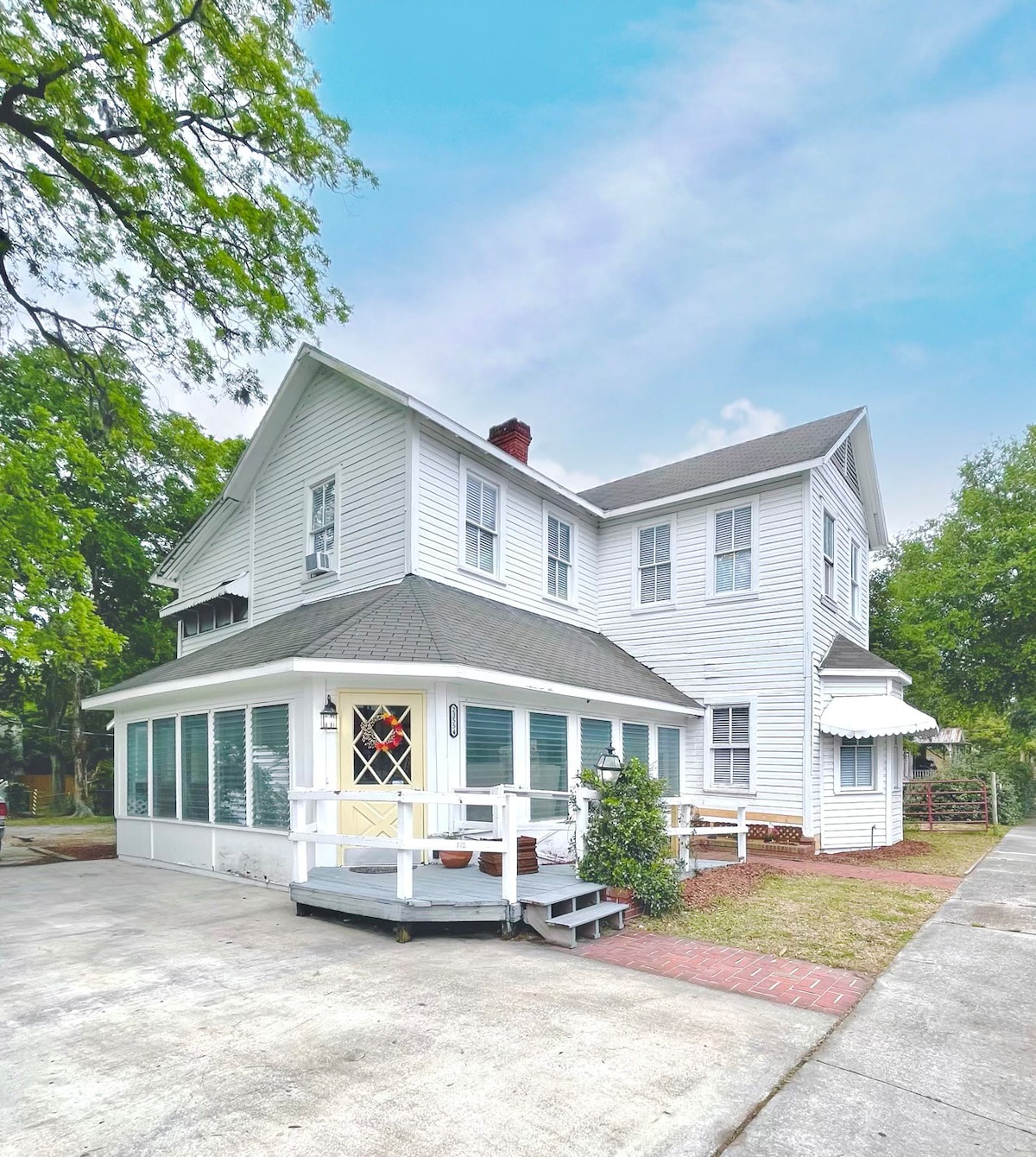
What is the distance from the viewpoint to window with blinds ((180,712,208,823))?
10.4 m

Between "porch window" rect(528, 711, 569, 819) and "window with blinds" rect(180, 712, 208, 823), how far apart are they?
4734 millimetres

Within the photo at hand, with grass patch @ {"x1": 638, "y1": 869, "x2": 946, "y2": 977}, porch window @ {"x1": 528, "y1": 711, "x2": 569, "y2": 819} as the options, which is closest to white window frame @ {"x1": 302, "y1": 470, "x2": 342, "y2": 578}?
porch window @ {"x1": 528, "y1": 711, "x2": 569, "y2": 819}

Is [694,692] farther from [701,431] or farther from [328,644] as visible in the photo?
[701,431]

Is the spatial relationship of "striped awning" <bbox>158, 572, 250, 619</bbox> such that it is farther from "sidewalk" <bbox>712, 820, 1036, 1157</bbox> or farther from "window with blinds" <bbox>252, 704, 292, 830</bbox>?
"sidewalk" <bbox>712, 820, 1036, 1157</bbox>

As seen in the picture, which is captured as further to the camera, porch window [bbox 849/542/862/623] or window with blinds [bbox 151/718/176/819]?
porch window [bbox 849/542/862/623]

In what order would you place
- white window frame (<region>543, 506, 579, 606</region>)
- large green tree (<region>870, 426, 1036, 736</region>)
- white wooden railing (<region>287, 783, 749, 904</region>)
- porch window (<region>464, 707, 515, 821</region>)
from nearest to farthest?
white wooden railing (<region>287, 783, 749, 904</region>) → porch window (<region>464, 707, 515, 821</region>) → white window frame (<region>543, 506, 579, 606</region>) → large green tree (<region>870, 426, 1036, 736</region>)

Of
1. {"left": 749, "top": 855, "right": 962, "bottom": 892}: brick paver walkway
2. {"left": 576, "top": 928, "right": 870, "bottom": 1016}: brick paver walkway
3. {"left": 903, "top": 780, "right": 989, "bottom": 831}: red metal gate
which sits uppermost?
{"left": 576, "top": 928, "right": 870, "bottom": 1016}: brick paver walkway

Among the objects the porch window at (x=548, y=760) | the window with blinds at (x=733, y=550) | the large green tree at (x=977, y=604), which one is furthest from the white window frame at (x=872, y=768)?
the large green tree at (x=977, y=604)

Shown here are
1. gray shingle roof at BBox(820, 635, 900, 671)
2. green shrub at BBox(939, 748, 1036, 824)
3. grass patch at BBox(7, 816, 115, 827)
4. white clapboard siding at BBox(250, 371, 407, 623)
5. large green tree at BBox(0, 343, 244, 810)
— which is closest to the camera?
white clapboard siding at BBox(250, 371, 407, 623)

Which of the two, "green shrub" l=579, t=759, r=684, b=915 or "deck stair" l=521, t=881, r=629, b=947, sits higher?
"green shrub" l=579, t=759, r=684, b=915

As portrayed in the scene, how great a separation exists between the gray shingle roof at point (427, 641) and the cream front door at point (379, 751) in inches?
31.1

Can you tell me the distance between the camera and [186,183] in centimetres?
1007

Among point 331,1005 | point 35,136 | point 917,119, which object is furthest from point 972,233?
point 331,1005

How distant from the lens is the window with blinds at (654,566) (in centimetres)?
1438
